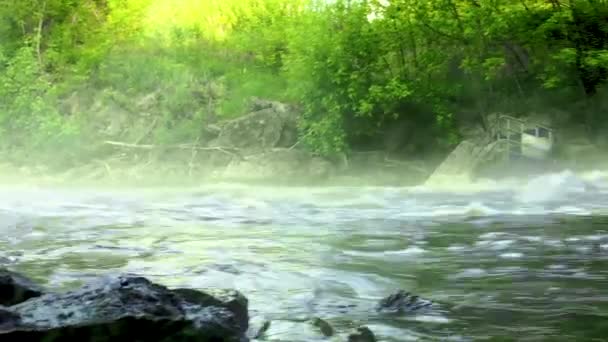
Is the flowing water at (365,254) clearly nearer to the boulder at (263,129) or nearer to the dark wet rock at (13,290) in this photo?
the dark wet rock at (13,290)

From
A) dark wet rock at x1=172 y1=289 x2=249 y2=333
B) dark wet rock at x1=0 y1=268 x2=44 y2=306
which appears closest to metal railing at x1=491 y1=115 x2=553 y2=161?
dark wet rock at x1=172 y1=289 x2=249 y2=333

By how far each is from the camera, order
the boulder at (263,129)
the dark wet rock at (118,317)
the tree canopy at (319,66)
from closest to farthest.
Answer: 1. the dark wet rock at (118,317)
2. the tree canopy at (319,66)
3. the boulder at (263,129)

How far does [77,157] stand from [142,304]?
30.5 meters

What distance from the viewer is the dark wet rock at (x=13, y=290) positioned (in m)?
5.69

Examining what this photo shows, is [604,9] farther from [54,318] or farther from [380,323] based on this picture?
[54,318]

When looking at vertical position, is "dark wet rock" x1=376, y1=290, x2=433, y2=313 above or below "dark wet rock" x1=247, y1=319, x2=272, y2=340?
above

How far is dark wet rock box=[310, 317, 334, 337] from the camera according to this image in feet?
18.0

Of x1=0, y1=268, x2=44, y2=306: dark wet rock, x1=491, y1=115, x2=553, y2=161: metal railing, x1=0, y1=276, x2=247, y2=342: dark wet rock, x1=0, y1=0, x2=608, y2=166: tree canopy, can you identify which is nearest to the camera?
x1=0, y1=276, x2=247, y2=342: dark wet rock

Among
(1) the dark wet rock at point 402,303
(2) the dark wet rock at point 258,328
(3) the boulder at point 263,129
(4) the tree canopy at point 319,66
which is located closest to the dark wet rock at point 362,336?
(2) the dark wet rock at point 258,328

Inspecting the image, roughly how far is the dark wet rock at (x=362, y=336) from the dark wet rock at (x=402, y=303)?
0.95m

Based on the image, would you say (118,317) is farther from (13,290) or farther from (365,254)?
(365,254)

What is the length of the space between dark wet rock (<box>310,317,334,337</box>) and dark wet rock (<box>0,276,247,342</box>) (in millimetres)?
659

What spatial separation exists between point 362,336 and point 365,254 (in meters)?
4.78

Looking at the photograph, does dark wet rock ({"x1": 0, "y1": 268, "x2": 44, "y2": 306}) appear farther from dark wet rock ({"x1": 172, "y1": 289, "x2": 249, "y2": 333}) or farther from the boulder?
the boulder
